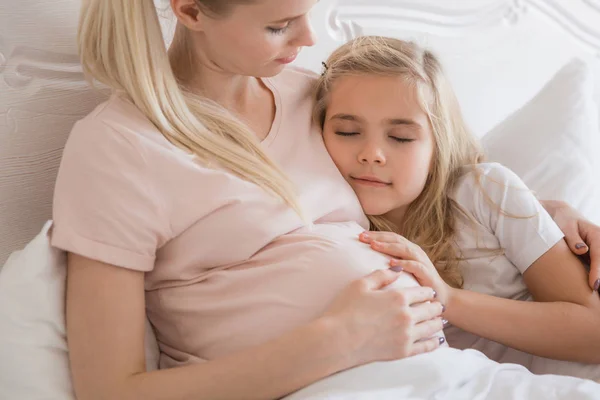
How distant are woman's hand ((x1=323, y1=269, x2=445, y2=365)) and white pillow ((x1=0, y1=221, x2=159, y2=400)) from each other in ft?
1.34

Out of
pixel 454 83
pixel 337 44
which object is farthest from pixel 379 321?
pixel 454 83

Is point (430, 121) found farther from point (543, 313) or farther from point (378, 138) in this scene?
point (543, 313)

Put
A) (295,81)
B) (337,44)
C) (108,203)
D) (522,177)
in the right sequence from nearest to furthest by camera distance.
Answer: (108,203) < (295,81) < (522,177) < (337,44)

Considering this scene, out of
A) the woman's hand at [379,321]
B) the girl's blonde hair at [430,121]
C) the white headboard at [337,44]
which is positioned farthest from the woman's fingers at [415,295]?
the white headboard at [337,44]

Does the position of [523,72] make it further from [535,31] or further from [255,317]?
[255,317]

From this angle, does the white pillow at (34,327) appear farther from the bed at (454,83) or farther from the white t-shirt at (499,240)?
the white t-shirt at (499,240)

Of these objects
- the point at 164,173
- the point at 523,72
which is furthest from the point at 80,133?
the point at 523,72

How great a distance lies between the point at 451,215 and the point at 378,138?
0.77ft

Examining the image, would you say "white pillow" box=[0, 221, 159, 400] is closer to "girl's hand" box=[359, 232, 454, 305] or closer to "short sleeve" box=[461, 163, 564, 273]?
"girl's hand" box=[359, 232, 454, 305]

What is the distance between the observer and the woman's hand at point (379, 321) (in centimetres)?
107

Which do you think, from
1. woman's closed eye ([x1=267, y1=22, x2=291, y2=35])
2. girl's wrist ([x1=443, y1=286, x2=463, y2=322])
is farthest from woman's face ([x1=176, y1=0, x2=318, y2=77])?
girl's wrist ([x1=443, y1=286, x2=463, y2=322])

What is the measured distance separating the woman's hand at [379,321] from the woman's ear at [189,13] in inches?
19.6

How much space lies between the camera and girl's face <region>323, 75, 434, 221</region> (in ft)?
4.43

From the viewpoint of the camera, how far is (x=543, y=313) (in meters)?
1.29
